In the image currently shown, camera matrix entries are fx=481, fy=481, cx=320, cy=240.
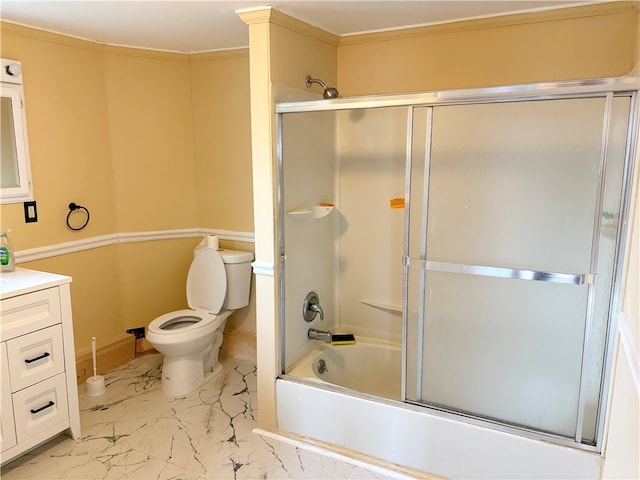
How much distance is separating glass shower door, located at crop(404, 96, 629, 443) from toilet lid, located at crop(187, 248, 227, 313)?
1336 mm

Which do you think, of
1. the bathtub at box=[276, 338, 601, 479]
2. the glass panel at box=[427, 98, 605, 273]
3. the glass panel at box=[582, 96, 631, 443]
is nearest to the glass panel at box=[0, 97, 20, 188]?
the bathtub at box=[276, 338, 601, 479]

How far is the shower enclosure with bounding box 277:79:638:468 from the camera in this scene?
75.2 inches

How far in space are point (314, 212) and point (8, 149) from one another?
67.0 inches

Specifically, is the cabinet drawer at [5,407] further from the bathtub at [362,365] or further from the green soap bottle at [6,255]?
the bathtub at [362,365]

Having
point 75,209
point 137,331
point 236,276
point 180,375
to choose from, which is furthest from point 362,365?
point 75,209

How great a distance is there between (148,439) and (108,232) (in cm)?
140

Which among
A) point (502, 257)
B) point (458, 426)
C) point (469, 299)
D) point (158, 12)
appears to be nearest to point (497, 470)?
point (458, 426)

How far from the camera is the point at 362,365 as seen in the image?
296 centimetres

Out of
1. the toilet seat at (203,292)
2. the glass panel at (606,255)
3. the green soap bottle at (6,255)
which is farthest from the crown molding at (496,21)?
the green soap bottle at (6,255)

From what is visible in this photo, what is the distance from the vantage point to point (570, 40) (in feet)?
7.61

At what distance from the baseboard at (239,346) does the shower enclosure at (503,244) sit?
2.49ft

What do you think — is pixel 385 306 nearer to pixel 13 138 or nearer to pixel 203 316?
pixel 203 316

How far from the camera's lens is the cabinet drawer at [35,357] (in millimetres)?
2207

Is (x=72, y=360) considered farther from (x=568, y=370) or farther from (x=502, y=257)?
(x=568, y=370)
